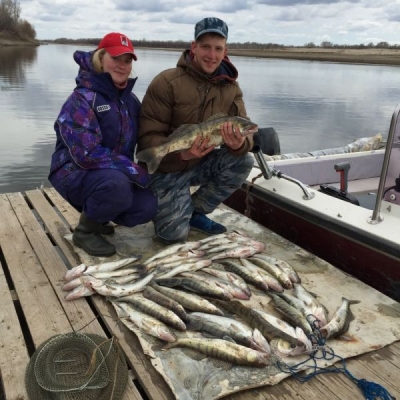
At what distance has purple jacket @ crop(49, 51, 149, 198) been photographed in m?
3.56

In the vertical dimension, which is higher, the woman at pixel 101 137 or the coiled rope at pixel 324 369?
the woman at pixel 101 137

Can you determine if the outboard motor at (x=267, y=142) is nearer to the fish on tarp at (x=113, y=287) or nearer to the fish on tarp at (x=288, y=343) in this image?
the fish on tarp at (x=113, y=287)

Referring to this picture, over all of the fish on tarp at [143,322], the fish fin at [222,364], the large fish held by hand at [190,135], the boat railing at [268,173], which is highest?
the large fish held by hand at [190,135]

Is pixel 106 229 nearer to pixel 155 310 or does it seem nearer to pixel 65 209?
pixel 65 209

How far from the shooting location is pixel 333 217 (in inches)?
165

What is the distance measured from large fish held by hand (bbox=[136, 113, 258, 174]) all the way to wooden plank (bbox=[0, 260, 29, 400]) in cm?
156

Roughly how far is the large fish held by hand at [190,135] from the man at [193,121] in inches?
2.0

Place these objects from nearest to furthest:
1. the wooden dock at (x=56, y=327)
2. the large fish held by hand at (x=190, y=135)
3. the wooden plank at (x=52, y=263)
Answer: the wooden dock at (x=56, y=327)
the wooden plank at (x=52, y=263)
the large fish held by hand at (x=190, y=135)

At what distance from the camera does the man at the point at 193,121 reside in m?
3.85

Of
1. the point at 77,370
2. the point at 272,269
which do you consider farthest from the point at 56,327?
the point at 272,269

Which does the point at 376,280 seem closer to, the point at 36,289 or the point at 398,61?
the point at 36,289

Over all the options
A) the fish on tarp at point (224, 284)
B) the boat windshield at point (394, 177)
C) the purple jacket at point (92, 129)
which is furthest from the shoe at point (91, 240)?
the boat windshield at point (394, 177)

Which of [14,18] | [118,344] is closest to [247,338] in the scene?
[118,344]

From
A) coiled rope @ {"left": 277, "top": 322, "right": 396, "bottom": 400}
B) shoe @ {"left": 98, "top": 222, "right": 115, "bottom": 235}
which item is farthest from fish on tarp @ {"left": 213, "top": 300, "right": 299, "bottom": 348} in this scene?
shoe @ {"left": 98, "top": 222, "right": 115, "bottom": 235}
